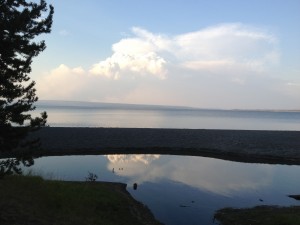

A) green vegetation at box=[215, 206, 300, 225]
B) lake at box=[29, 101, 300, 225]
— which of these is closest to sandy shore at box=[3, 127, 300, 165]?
lake at box=[29, 101, 300, 225]

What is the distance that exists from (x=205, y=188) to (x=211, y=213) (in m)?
8.80

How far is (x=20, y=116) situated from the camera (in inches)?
717

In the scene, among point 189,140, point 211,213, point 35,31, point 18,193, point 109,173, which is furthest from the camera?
point 189,140

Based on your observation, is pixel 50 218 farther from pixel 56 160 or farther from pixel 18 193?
pixel 56 160

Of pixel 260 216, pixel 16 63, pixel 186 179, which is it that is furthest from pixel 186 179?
pixel 16 63

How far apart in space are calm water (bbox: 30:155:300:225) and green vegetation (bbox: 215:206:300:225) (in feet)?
3.46

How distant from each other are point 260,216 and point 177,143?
4210cm

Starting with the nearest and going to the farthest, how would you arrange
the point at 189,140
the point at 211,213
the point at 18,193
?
the point at 18,193 < the point at 211,213 < the point at 189,140

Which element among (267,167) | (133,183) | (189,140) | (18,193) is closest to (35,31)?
(18,193)

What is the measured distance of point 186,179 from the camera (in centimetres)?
3775

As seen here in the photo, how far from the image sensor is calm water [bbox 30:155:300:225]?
26609 mm

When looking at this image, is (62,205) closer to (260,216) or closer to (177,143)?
(260,216)

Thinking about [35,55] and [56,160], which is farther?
[56,160]

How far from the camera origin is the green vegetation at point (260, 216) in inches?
809
